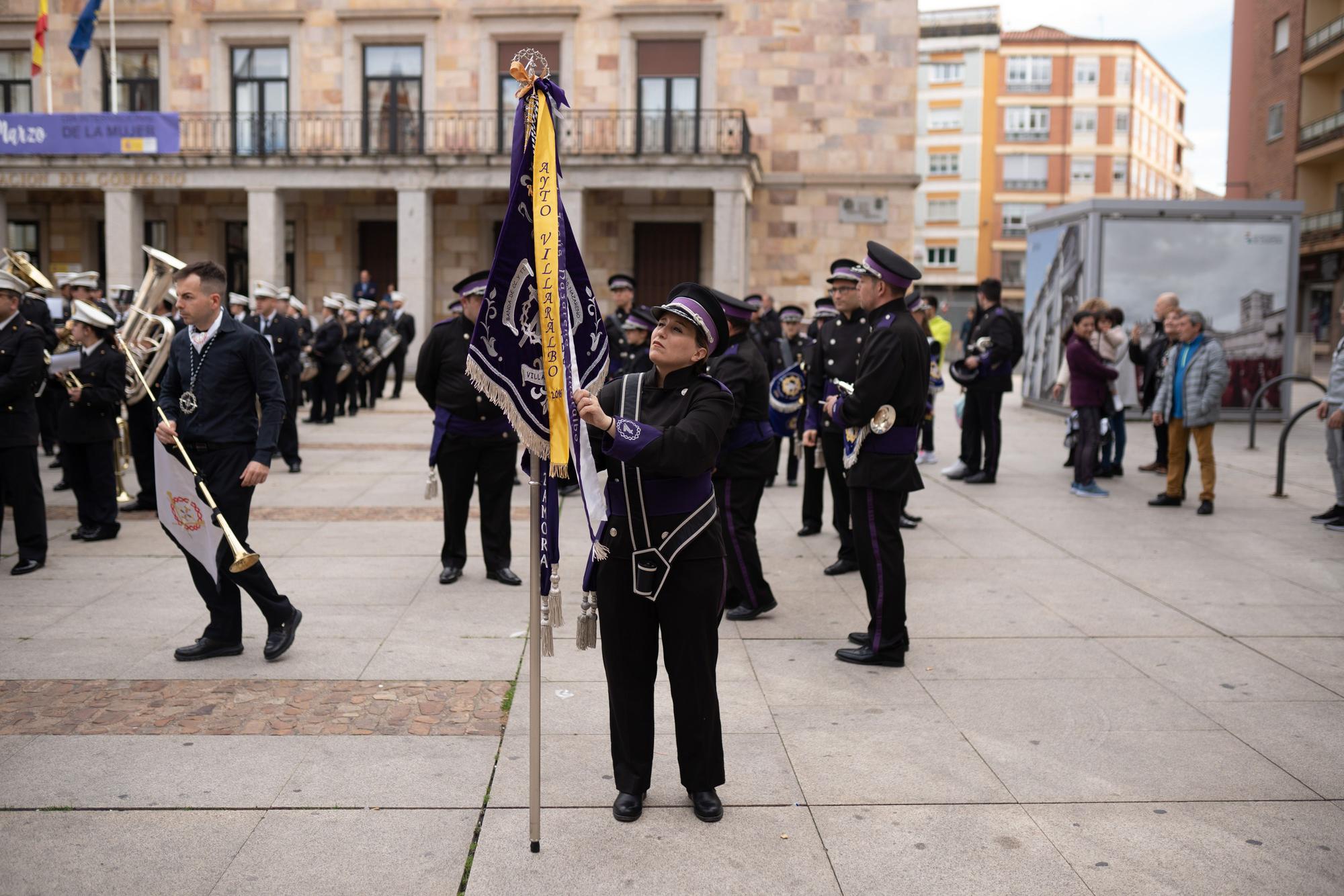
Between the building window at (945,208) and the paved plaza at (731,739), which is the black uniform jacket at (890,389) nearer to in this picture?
the paved plaza at (731,739)

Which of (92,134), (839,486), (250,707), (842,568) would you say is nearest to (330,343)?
(839,486)

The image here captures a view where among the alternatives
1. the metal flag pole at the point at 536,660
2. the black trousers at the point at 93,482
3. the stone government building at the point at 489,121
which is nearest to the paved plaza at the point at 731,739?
the metal flag pole at the point at 536,660

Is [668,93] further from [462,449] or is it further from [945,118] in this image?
[945,118]

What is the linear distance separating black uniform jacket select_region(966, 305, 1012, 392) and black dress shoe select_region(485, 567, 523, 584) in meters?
6.04

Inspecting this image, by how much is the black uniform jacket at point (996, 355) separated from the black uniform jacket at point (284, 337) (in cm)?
812

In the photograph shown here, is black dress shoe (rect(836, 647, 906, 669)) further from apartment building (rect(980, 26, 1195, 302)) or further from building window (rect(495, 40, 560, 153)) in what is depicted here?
apartment building (rect(980, 26, 1195, 302))

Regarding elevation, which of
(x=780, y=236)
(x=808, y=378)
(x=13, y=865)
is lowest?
(x=13, y=865)

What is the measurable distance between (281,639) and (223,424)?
1123mm

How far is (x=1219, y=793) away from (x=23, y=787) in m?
4.40

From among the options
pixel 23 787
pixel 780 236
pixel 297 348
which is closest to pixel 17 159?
pixel 297 348

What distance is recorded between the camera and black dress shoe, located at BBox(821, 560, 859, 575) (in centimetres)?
795

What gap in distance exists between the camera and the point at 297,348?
14375 mm

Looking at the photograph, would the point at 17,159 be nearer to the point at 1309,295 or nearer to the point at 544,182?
the point at 544,182

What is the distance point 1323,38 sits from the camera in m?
36.2
